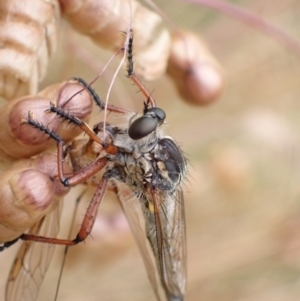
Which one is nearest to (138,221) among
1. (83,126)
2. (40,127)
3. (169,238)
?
(169,238)

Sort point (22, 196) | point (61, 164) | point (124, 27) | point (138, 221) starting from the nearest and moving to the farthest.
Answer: point (22, 196) < point (61, 164) < point (124, 27) < point (138, 221)

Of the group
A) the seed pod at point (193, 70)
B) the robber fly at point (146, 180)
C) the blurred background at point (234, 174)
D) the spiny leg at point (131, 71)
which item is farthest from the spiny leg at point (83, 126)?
the blurred background at point (234, 174)

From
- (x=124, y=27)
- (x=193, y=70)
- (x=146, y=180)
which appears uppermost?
(x=193, y=70)

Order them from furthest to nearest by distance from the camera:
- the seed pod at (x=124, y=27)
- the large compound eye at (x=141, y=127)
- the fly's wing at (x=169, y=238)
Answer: the fly's wing at (x=169, y=238) < the large compound eye at (x=141, y=127) < the seed pod at (x=124, y=27)

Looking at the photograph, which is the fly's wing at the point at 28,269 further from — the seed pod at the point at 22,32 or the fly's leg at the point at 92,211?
the seed pod at the point at 22,32

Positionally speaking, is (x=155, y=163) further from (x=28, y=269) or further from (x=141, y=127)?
(x=28, y=269)

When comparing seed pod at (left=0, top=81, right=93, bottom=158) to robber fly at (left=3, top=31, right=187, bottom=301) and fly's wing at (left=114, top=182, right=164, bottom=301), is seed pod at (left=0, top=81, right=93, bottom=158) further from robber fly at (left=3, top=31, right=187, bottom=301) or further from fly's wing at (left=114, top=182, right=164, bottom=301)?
fly's wing at (left=114, top=182, right=164, bottom=301)

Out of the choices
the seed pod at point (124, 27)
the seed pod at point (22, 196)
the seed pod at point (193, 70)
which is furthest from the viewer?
the seed pod at point (193, 70)
